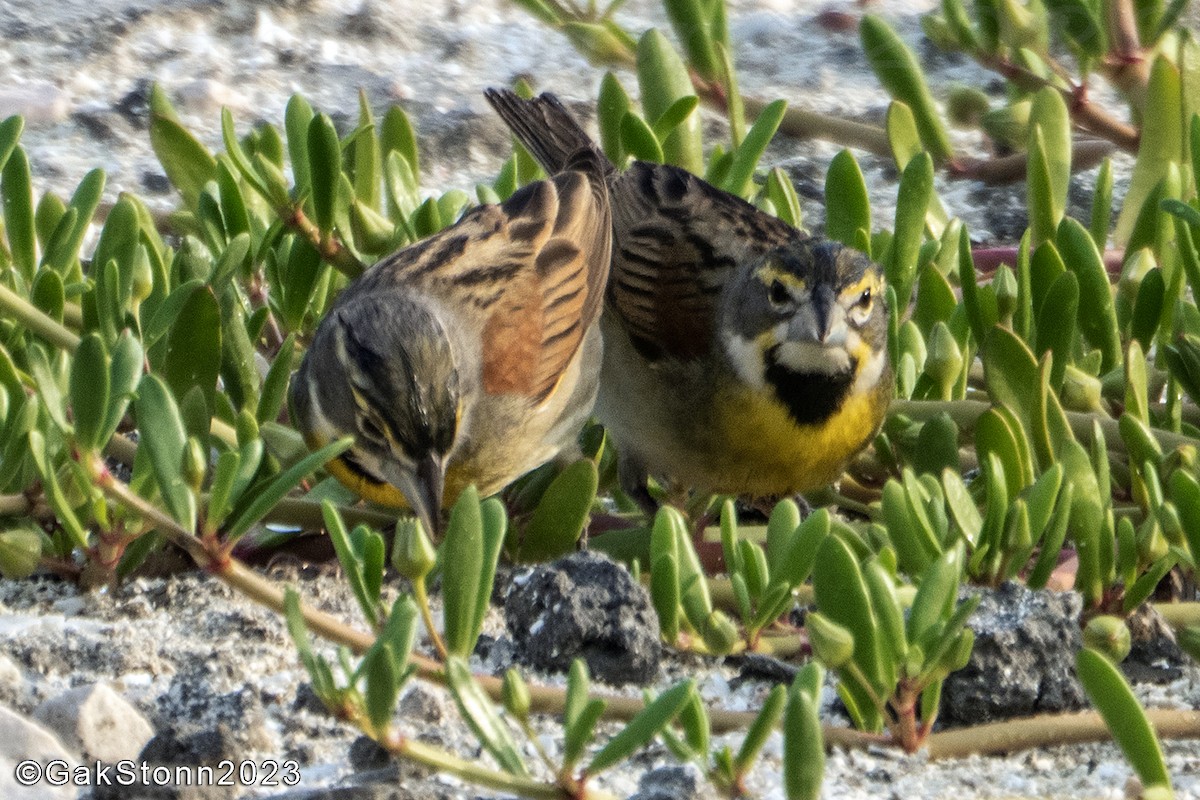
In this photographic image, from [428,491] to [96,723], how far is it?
46.2 inches

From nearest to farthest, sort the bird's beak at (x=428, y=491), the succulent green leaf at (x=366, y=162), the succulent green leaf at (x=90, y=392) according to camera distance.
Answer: the succulent green leaf at (x=90, y=392) → the bird's beak at (x=428, y=491) → the succulent green leaf at (x=366, y=162)

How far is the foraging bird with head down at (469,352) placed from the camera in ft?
14.0

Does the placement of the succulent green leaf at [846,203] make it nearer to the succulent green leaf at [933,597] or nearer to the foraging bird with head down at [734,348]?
the foraging bird with head down at [734,348]

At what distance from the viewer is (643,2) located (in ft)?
25.1

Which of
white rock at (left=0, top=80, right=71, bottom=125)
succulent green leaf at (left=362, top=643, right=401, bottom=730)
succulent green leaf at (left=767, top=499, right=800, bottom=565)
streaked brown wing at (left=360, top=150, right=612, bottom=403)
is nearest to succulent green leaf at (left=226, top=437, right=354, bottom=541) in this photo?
succulent green leaf at (left=362, top=643, right=401, bottom=730)

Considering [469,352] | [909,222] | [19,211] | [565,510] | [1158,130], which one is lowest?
[469,352]

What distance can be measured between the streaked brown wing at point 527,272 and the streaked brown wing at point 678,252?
0.33ft

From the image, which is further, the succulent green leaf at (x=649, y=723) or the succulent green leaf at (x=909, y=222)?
the succulent green leaf at (x=909, y=222)

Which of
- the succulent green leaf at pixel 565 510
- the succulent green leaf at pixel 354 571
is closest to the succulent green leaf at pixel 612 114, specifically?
the succulent green leaf at pixel 565 510

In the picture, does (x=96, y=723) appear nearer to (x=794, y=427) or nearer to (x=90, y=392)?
(x=90, y=392)

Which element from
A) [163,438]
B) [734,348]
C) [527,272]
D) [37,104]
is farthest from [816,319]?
[37,104]

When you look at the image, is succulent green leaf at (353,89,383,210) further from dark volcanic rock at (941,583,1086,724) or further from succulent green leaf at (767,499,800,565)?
dark volcanic rock at (941,583,1086,724)

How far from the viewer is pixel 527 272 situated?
535cm

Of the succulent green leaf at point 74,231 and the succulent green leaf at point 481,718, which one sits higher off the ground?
the succulent green leaf at point 481,718
